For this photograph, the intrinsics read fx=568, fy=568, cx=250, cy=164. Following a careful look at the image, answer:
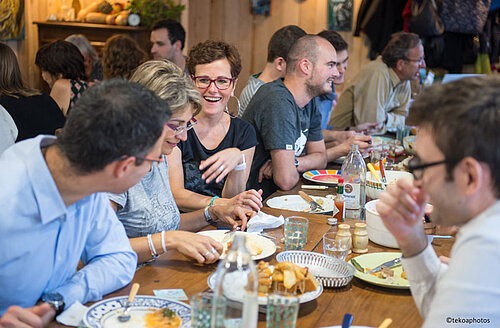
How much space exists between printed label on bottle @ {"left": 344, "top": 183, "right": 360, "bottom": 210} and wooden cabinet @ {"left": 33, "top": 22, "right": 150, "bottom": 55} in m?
4.75

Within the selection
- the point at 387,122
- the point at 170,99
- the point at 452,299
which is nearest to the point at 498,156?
the point at 452,299

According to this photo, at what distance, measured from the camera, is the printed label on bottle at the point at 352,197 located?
8.22ft

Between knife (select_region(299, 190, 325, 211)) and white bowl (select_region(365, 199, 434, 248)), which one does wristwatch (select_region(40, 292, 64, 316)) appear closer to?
white bowl (select_region(365, 199, 434, 248))

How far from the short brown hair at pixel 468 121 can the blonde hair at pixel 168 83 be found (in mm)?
1152

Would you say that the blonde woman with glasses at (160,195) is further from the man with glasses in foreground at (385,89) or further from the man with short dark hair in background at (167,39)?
the man with short dark hair in background at (167,39)

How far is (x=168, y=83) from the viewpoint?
2162 millimetres

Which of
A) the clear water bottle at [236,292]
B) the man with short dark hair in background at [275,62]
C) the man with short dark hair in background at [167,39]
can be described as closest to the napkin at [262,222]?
the clear water bottle at [236,292]

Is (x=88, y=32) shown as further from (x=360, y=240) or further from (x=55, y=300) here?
(x=55, y=300)

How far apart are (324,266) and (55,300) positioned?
83 centimetres

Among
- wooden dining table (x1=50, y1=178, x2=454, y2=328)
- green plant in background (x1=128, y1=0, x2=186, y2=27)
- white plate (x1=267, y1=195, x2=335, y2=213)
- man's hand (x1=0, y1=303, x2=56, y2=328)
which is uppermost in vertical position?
green plant in background (x1=128, y1=0, x2=186, y2=27)

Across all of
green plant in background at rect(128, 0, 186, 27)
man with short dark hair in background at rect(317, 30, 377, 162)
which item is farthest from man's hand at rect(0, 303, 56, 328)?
green plant in background at rect(128, 0, 186, 27)

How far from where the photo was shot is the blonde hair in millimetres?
2150

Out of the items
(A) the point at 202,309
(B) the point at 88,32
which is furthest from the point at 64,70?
(A) the point at 202,309

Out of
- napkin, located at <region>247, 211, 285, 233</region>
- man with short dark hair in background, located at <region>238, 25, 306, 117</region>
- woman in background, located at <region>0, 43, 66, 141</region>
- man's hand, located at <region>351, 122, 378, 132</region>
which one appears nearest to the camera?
napkin, located at <region>247, 211, 285, 233</region>
